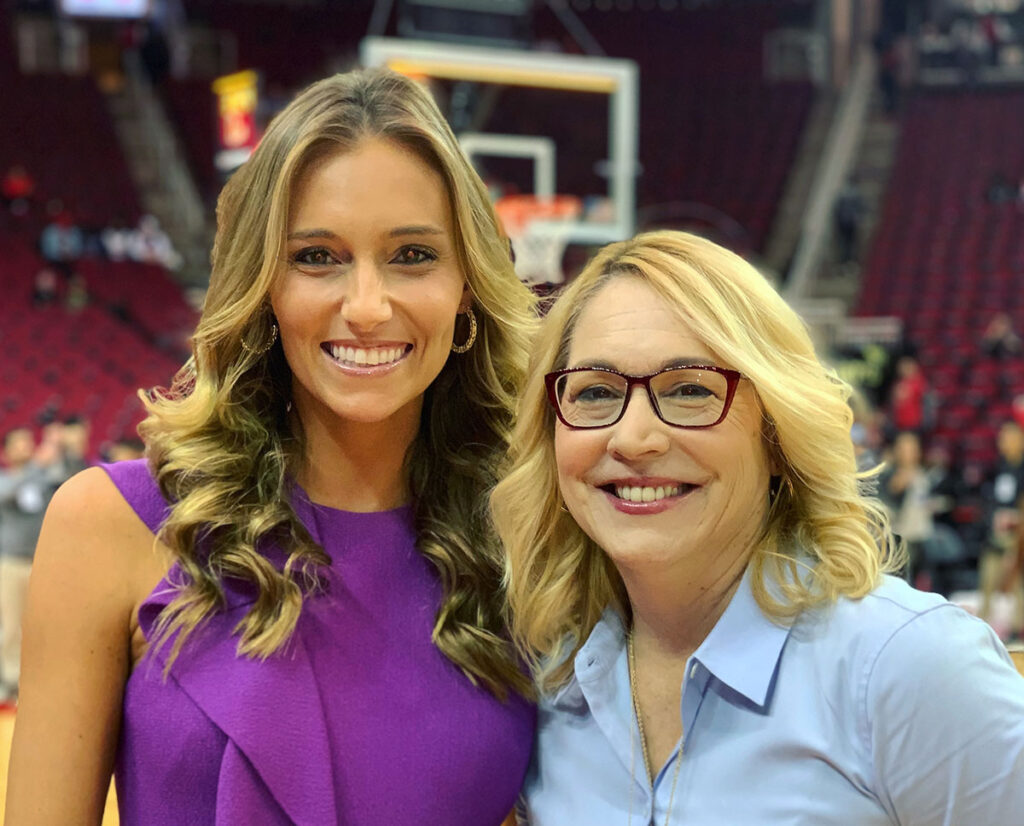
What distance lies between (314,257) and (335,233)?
0.17ft

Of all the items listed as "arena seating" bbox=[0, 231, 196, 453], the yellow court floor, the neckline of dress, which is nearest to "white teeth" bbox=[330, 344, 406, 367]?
the neckline of dress

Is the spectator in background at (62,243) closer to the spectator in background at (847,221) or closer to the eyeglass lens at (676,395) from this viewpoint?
the spectator in background at (847,221)

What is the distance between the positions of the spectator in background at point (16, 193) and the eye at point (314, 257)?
12417 mm

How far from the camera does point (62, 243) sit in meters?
12.3

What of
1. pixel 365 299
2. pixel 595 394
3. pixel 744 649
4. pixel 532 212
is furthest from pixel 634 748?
pixel 532 212

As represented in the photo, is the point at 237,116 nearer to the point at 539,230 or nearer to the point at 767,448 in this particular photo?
the point at 539,230

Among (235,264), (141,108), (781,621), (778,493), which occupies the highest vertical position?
(235,264)

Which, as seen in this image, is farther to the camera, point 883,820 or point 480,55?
point 480,55

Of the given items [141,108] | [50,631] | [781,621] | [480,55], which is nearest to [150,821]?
[50,631]

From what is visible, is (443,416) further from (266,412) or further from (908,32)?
(908,32)

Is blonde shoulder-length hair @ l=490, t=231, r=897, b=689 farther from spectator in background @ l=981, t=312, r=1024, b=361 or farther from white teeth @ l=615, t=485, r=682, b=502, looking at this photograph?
spectator in background @ l=981, t=312, r=1024, b=361

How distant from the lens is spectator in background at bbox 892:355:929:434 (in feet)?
30.9

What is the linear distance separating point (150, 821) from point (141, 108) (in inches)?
606

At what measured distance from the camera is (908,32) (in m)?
16.2
